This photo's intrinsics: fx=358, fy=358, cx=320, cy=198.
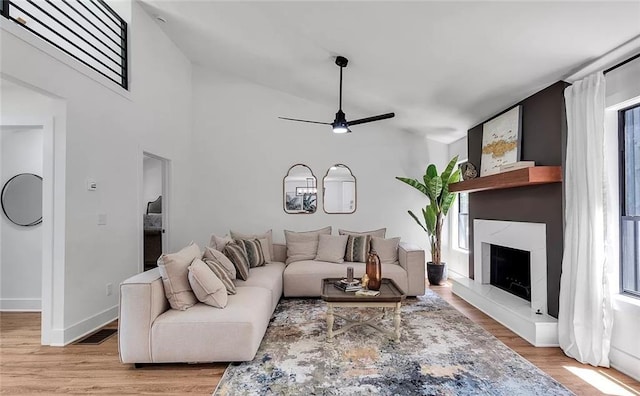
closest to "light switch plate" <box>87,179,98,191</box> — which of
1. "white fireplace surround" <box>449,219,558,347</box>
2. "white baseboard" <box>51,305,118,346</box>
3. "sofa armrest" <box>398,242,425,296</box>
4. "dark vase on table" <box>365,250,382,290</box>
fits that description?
"white baseboard" <box>51,305,118,346</box>

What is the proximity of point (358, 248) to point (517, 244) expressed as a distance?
207cm

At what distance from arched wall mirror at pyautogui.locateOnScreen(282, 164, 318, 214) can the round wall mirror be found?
3.46 m

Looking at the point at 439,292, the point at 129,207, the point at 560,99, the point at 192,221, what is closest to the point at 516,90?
the point at 560,99

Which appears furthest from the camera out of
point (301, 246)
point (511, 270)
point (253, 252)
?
point (301, 246)

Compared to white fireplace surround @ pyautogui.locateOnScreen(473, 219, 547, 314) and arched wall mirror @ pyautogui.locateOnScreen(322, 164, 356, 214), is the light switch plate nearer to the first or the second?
arched wall mirror @ pyautogui.locateOnScreen(322, 164, 356, 214)

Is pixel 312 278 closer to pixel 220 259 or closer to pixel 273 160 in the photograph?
pixel 220 259

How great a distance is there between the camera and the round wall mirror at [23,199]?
4332 millimetres

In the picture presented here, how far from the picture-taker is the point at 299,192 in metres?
6.39

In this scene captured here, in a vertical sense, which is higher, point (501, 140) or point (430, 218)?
point (501, 140)

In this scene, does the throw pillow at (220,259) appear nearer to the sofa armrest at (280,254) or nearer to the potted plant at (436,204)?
the sofa armrest at (280,254)

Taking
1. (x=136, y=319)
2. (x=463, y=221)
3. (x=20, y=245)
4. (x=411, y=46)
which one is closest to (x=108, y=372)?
(x=136, y=319)

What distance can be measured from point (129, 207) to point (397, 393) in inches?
144

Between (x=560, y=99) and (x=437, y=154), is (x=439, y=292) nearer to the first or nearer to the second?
(x=437, y=154)

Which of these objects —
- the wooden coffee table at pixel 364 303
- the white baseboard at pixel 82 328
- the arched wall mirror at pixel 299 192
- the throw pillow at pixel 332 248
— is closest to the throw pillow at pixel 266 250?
the throw pillow at pixel 332 248
